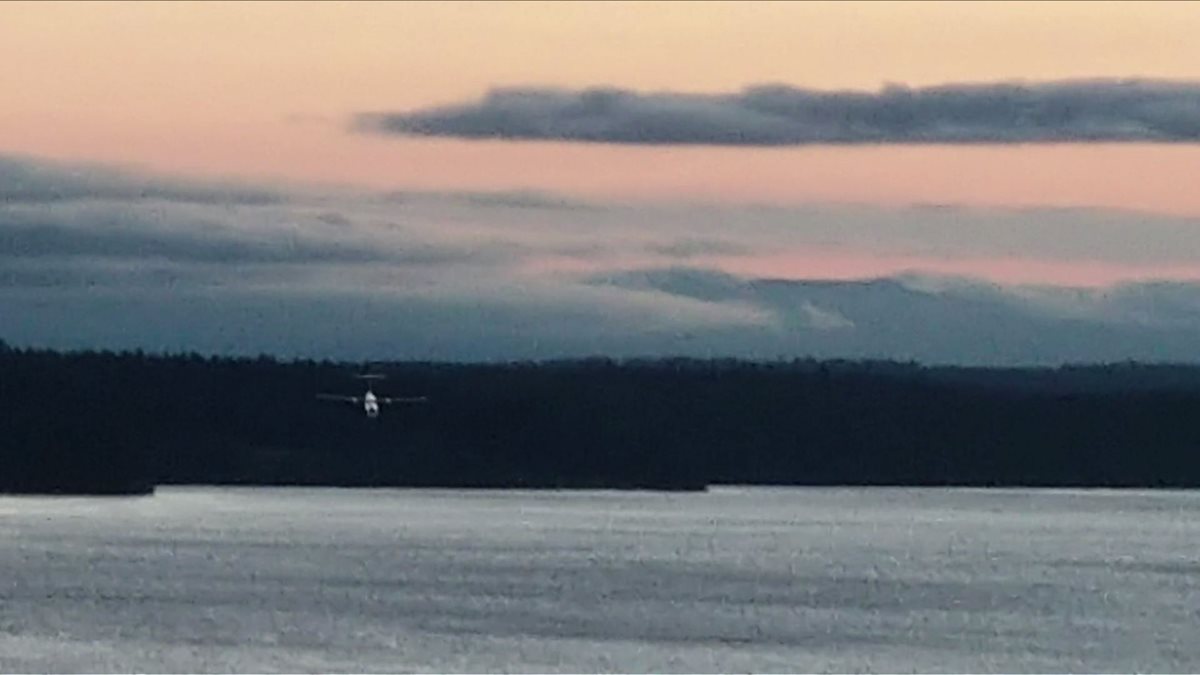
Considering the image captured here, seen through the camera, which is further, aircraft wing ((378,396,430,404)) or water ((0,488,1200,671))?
aircraft wing ((378,396,430,404))

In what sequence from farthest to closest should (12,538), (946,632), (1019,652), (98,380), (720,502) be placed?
(720,502) < (98,380) < (12,538) < (946,632) < (1019,652)

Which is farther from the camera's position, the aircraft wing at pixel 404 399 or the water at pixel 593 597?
the aircraft wing at pixel 404 399

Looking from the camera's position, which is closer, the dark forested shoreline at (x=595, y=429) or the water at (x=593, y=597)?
the water at (x=593, y=597)

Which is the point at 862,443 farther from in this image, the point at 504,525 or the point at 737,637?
the point at 737,637

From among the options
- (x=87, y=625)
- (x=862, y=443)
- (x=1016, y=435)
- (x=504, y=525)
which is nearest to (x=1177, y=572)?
(x=87, y=625)

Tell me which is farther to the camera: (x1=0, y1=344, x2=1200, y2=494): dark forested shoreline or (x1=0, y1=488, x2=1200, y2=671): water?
(x1=0, y1=344, x2=1200, y2=494): dark forested shoreline

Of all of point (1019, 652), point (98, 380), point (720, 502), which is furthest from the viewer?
point (720, 502)

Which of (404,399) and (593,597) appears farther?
(404,399)

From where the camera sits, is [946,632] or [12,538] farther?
[12,538]
